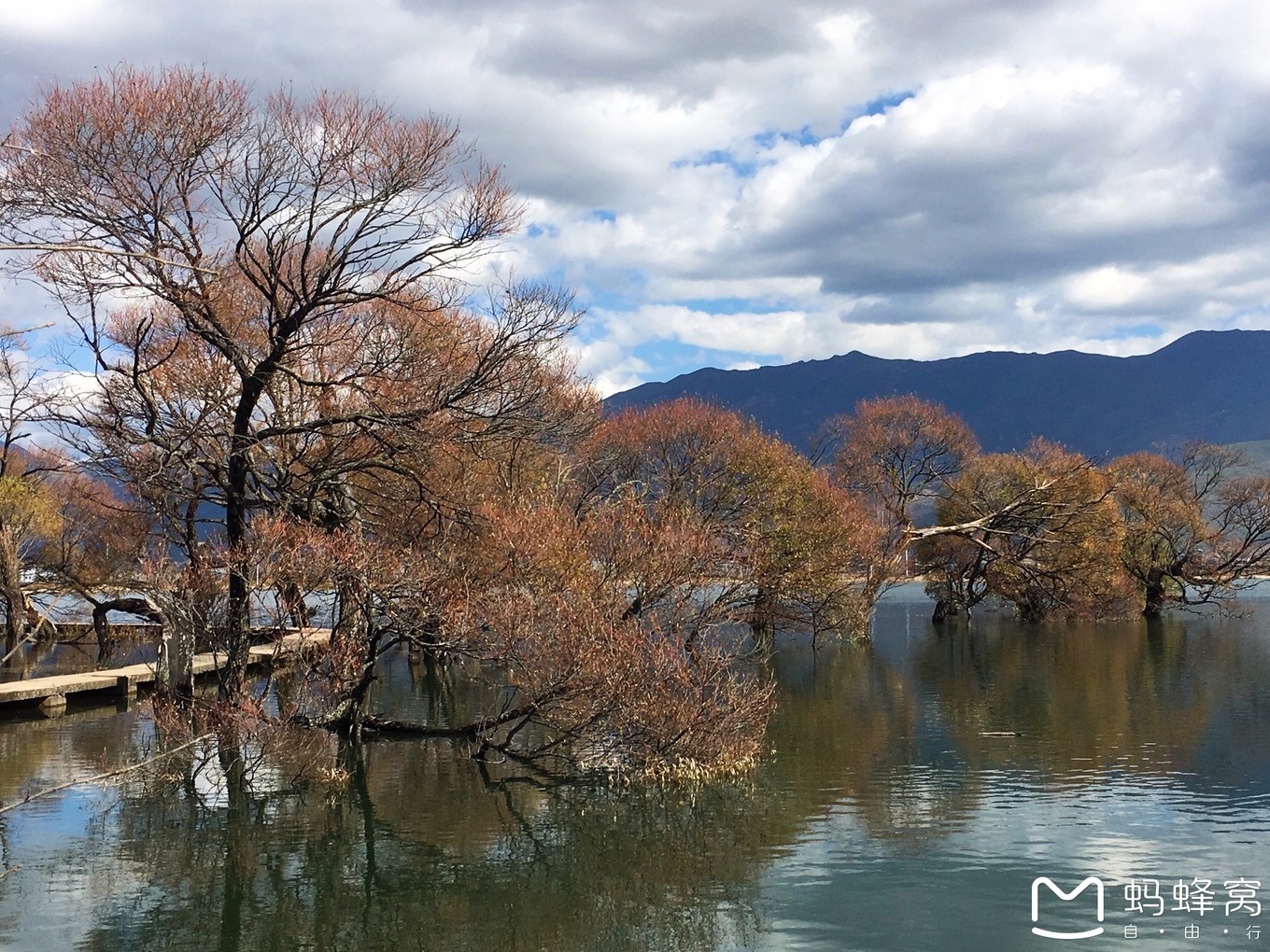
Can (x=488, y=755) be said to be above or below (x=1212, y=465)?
below

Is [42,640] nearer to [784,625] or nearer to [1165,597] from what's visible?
[784,625]

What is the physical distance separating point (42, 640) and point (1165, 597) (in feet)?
208

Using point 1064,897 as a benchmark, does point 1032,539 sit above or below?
above

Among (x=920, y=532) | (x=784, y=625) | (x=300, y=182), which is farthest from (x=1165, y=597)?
(x=300, y=182)

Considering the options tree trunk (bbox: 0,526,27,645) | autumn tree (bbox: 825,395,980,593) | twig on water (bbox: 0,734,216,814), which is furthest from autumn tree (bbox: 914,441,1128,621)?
twig on water (bbox: 0,734,216,814)

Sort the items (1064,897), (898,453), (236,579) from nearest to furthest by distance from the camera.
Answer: (1064,897)
(236,579)
(898,453)

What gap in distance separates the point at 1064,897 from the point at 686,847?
18.1ft

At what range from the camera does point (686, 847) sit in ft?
57.2

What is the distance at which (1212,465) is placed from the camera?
3295 inches

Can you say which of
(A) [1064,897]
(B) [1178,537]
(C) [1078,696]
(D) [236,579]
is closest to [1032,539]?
(B) [1178,537]

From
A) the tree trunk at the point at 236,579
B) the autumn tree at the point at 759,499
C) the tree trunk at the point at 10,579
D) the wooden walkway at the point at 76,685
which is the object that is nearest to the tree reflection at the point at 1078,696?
the autumn tree at the point at 759,499

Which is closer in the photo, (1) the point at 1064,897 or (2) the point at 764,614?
(1) the point at 1064,897

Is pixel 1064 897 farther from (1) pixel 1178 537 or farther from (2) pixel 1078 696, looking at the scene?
(1) pixel 1178 537

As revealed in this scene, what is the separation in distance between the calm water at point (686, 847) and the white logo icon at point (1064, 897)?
0.39 feet
